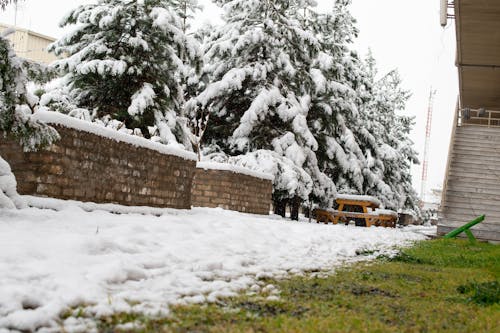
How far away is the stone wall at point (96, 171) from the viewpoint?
6754 mm

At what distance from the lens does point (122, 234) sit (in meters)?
5.76

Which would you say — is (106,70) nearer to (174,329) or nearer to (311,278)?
(311,278)

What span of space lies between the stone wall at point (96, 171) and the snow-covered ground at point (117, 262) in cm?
30

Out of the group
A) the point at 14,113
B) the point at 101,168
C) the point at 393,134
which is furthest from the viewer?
the point at 393,134

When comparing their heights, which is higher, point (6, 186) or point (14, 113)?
point (14, 113)

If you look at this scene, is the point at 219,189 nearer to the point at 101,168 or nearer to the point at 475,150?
the point at 101,168

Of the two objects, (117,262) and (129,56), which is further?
(129,56)

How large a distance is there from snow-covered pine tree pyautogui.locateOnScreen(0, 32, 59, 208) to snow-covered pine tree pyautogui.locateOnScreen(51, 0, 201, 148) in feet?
27.7

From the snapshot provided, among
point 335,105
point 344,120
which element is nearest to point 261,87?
point 335,105

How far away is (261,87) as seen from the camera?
18.5m

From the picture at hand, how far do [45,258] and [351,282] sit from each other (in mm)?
2462

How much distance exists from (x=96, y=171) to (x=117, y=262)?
13.6 feet

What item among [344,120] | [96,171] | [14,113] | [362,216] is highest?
[344,120]

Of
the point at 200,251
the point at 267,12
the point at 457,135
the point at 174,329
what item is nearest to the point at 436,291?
the point at 200,251
